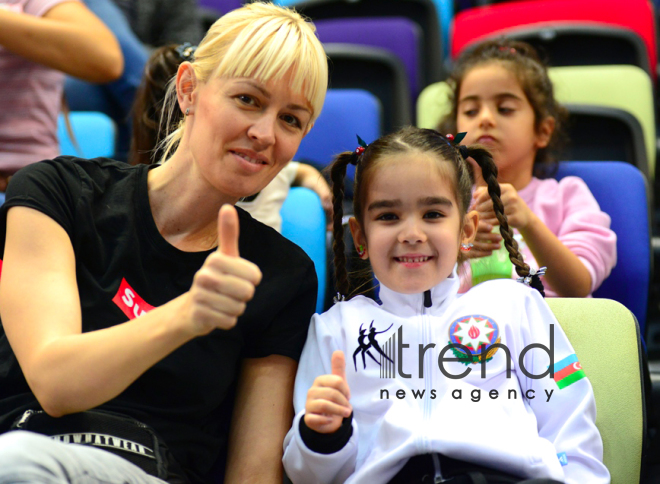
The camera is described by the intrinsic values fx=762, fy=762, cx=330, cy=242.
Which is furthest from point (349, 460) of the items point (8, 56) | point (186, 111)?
point (8, 56)

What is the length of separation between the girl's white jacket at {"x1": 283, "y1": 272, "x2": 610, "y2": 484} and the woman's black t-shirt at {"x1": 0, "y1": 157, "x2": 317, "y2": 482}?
0.38ft

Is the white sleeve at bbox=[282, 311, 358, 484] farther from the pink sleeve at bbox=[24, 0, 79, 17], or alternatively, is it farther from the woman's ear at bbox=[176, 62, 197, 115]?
the pink sleeve at bbox=[24, 0, 79, 17]

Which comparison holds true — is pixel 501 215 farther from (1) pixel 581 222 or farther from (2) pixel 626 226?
(2) pixel 626 226

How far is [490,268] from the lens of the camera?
5.41 ft

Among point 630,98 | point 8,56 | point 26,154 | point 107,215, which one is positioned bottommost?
point 107,215

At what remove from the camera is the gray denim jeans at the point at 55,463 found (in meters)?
0.90

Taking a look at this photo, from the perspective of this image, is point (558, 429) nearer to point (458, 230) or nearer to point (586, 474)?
point (586, 474)

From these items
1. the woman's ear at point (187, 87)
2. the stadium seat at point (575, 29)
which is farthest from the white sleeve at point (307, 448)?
the stadium seat at point (575, 29)

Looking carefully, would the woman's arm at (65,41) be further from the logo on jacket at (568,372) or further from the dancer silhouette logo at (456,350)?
the logo on jacket at (568,372)

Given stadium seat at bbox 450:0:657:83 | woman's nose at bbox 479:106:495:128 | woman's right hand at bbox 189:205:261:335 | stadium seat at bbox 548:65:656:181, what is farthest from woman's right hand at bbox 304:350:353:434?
stadium seat at bbox 450:0:657:83

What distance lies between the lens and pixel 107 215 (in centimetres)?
128

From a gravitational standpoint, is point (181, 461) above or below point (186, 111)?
Result: below

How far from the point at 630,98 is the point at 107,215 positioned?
6.21 ft

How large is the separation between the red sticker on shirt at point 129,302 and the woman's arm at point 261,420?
21cm
